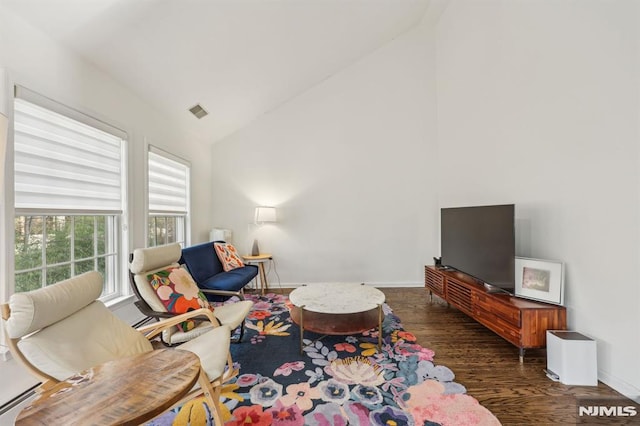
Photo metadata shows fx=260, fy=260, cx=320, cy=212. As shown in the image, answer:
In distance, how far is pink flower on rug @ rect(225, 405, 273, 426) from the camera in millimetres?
1583

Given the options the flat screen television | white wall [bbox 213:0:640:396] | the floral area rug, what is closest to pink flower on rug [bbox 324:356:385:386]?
the floral area rug

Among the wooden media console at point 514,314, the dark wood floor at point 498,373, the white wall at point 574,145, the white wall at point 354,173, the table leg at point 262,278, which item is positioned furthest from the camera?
the white wall at point 354,173

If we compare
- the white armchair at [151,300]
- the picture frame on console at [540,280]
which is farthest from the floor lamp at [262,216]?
the picture frame on console at [540,280]

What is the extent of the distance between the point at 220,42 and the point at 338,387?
329cm

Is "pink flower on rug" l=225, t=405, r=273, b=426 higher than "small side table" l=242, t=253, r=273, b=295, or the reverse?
"small side table" l=242, t=253, r=273, b=295

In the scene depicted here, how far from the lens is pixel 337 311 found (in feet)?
7.72

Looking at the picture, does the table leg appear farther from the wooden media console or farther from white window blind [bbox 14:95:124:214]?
the wooden media console

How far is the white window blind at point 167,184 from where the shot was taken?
3121mm

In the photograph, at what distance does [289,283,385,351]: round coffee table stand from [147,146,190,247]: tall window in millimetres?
1949

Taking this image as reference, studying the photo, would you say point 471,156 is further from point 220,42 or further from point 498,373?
point 220,42

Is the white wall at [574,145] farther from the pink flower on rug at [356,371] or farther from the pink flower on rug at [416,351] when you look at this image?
the pink flower on rug at [356,371]

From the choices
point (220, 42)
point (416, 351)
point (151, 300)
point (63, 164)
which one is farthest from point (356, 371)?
point (220, 42)

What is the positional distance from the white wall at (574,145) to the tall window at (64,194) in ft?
13.2

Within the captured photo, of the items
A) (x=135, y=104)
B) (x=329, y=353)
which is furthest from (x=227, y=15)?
(x=329, y=353)
